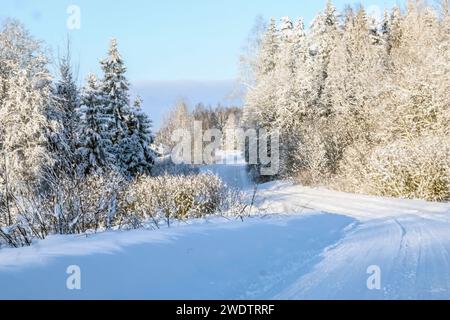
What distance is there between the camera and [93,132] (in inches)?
1045

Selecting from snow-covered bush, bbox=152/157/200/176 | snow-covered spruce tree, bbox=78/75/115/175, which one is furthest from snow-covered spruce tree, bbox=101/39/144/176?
snow-covered bush, bbox=152/157/200/176

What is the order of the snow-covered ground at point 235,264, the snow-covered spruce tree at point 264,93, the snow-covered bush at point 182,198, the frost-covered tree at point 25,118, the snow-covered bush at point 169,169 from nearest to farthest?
the snow-covered ground at point 235,264 < the snow-covered bush at point 182,198 < the frost-covered tree at point 25,118 < the snow-covered spruce tree at point 264,93 < the snow-covered bush at point 169,169

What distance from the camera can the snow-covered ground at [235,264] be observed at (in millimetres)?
4262

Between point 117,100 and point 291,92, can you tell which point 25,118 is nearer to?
point 117,100

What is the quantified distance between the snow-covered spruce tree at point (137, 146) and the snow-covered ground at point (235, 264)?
77.5 ft

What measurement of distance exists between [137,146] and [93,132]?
474 centimetres

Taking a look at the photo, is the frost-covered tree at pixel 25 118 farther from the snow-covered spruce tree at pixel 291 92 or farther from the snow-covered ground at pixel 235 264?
the snow-covered ground at pixel 235 264

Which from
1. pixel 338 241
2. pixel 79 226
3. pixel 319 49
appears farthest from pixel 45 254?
pixel 319 49

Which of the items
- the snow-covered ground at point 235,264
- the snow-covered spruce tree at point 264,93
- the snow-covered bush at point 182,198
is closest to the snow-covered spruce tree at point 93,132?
the snow-covered spruce tree at point 264,93

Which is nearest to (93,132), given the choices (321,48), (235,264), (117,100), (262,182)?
(117,100)

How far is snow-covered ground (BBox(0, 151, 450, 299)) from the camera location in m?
4.26

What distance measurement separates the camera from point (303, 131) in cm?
2891
